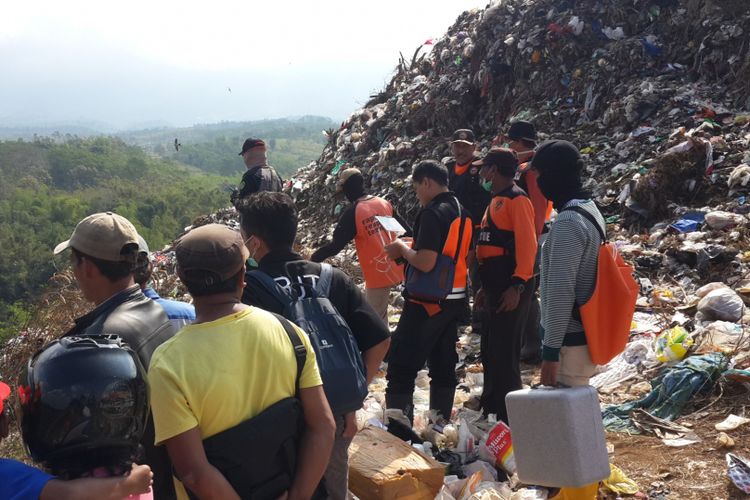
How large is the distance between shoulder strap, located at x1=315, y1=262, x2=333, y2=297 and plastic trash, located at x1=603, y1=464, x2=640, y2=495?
66.7 inches

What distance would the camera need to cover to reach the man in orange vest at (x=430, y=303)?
330cm

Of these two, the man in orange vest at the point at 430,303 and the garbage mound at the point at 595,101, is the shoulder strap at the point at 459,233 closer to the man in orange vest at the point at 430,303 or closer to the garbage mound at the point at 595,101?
the man in orange vest at the point at 430,303

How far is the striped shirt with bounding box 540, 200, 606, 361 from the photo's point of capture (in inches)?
96.8

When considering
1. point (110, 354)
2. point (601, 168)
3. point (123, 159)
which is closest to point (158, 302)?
point (110, 354)

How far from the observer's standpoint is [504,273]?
3662 millimetres

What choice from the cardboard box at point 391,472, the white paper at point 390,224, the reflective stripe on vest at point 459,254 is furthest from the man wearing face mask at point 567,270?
the white paper at point 390,224

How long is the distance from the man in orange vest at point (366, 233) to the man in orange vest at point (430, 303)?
51 centimetres

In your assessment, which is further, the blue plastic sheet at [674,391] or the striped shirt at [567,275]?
the blue plastic sheet at [674,391]

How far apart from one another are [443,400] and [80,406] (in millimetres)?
2679

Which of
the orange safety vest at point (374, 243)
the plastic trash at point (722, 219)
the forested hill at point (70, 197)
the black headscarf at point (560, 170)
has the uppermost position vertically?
the black headscarf at point (560, 170)

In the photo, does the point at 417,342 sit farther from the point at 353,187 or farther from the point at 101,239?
the point at 101,239

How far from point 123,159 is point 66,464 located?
94.9 metres

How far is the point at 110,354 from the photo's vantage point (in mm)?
1276

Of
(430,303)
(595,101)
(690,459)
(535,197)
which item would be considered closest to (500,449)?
(430,303)
